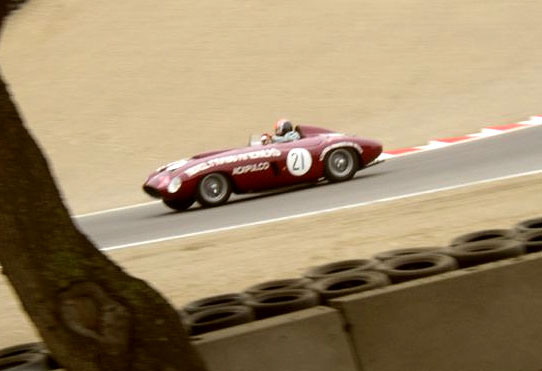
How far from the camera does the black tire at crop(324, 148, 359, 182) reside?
47.4 feet

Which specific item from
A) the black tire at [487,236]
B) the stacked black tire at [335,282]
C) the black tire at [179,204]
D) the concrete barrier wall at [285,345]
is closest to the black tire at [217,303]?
the stacked black tire at [335,282]

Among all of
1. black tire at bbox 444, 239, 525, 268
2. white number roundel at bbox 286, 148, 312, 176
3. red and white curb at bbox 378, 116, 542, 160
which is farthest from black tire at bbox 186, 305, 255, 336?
red and white curb at bbox 378, 116, 542, 160

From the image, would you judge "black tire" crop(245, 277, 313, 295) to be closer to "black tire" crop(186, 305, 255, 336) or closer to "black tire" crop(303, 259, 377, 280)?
"black tire" crop(303, 259, 377, 280)

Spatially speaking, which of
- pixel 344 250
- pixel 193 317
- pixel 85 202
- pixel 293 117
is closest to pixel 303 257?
pixel 344 250

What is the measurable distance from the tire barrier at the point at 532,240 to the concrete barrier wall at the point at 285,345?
1412 millimetres

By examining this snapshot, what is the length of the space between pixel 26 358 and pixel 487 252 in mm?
2412

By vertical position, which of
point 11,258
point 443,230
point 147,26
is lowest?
point 443,230

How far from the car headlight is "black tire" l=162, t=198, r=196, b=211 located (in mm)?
635

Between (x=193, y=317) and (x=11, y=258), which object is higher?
(x=11, y=258)

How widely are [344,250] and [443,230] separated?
1027 mm

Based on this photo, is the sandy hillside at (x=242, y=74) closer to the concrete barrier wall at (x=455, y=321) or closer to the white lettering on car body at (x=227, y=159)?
the white lettering on car body at (x=227, y=159)

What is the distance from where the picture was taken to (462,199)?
1194 cm

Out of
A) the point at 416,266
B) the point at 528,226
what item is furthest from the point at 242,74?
the point at 416,266

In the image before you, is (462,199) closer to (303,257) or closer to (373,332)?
(303,257)
